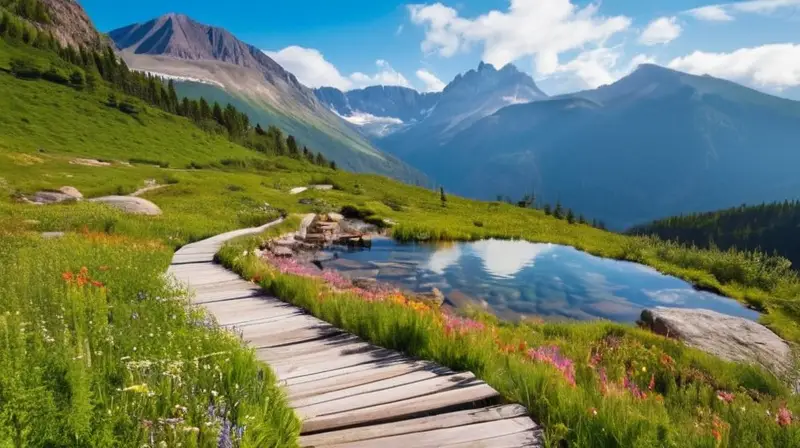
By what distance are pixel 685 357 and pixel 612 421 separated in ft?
23.8

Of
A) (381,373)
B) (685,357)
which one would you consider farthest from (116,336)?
(685,357)

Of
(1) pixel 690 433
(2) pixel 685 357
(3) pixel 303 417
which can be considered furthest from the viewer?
(2) pixel 685 357

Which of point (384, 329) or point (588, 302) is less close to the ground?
point (384, 329)

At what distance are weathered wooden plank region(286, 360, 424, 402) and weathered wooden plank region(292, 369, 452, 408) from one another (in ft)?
0.22

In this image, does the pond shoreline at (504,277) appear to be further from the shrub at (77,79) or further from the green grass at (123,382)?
the shrub at (77,79)

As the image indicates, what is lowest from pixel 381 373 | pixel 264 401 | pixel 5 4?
pixel 381 373

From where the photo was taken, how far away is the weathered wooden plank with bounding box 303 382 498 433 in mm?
3748

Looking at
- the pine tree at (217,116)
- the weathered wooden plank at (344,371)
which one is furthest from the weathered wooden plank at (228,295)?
the pine tree at (217,116)

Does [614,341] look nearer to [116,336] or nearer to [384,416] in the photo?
[384,416]

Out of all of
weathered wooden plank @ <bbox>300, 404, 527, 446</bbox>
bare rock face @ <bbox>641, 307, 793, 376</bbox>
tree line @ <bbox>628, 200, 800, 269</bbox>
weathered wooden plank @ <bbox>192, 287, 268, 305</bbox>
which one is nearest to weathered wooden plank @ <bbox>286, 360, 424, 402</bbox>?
weathered wooden plank @ <bbox>300, 404, 527, 446</bbox>

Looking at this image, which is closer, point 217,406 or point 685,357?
point 217,406

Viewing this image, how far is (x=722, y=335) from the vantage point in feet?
38.2

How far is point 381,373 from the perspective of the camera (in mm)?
4961

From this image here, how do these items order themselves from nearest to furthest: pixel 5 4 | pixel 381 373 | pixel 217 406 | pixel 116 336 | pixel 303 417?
1. pixel 217 406
2. pixel 303 417
3. pixel 116 336
4. pixel 381 373
5. pixel 5 4
